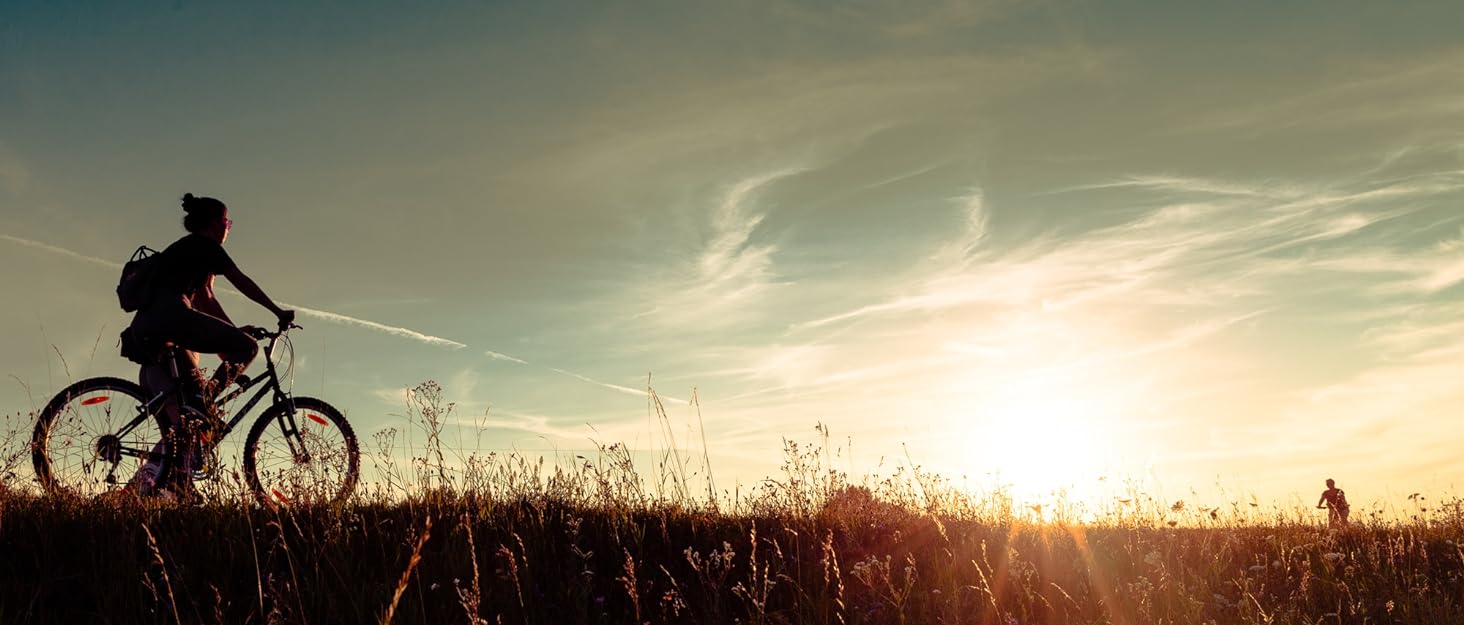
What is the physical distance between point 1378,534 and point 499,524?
9.36 m

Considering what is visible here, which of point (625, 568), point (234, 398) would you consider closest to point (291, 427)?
point (234, 398)

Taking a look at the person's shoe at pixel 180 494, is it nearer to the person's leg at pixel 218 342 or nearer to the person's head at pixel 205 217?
the person's leg at pixel 218 342

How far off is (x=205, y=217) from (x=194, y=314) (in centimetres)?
86

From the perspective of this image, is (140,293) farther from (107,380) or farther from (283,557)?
(283,557)

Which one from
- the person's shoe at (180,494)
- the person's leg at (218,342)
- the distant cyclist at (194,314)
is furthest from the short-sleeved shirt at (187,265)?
the person's shoe at (180,494)

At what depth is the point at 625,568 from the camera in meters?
4.17

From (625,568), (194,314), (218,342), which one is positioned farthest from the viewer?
(218,342)

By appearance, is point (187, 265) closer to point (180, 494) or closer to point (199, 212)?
point (199, 212)

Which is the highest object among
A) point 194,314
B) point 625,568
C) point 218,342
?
point 194,314

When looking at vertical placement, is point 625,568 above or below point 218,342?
below

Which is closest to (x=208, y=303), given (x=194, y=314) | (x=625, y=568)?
(x=194, y=314)

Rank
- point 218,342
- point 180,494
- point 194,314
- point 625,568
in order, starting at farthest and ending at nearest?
point 218,342 → point 194,314 → point 180,494 → point 625,568

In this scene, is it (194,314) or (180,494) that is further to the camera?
(194,314)

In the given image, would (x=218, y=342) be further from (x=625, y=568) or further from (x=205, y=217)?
(x=625, y=568)
